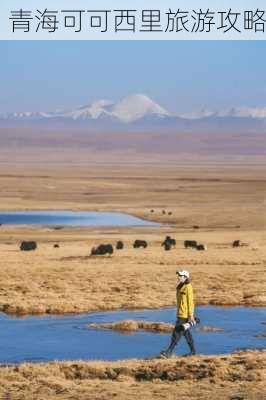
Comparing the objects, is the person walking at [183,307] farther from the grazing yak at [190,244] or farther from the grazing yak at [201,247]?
the grazing yak at [190,244]

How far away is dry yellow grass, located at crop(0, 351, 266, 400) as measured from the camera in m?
15.9

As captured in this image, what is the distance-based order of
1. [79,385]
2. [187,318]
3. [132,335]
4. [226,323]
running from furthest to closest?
1. [226,323]
2. [132,335]
3. [187,318]
4. [79,385]

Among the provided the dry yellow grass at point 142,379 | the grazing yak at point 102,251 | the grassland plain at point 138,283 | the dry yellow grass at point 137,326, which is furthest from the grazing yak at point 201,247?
the dry yellow grass at point 142,379

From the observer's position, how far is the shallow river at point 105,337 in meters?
20.4

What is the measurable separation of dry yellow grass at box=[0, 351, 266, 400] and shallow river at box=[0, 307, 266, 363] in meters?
1.91

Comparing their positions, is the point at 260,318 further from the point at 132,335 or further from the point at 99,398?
the point at 99,398

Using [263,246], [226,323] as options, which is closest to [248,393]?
[226,323]

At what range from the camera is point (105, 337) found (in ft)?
73.6

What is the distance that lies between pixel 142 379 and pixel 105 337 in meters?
5.29

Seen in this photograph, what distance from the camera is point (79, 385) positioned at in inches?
658

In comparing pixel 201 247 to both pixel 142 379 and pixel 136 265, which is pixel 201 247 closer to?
pixel 136 265

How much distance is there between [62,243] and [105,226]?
1418 centimetres

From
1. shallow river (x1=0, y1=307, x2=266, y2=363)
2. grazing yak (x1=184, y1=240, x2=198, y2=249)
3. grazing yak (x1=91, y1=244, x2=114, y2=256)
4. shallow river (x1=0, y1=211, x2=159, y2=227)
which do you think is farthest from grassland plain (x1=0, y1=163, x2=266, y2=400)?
shallow river (x1=0, y1=211, x2=159, y2=227)

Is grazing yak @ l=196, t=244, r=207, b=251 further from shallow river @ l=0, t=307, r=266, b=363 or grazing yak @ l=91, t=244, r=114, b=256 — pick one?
shallow river @ l=0, t=307, r=266, b=363
